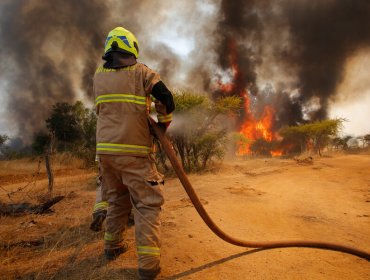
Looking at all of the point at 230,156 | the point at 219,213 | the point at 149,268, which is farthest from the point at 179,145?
the point at 149,268

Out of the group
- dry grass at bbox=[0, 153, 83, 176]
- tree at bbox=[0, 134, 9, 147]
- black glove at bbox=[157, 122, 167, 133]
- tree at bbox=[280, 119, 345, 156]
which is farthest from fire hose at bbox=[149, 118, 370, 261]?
tree at bbox=[0, 134, 9, 147]

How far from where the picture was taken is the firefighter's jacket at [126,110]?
261 centimetres

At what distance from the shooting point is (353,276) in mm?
2439

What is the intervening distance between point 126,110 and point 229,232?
6.77 ft

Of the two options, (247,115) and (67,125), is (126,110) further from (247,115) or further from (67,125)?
(67,125)

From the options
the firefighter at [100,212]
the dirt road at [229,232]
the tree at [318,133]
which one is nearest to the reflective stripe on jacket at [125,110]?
the firefighter at [100,212]

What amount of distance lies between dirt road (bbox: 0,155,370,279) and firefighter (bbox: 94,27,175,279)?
549mm

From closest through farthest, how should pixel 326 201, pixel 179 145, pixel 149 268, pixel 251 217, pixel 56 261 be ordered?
pixel 149 268 → pixel 56 261 → pixel 251 217 → pixel 326 201 → pixel 179 145

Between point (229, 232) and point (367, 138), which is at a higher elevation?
point (367, 138)

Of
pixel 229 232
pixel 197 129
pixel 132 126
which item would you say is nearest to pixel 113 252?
pixel 132 126

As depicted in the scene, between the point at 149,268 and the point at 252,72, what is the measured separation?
26757 millimetres

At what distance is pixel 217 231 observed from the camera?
9.23ft

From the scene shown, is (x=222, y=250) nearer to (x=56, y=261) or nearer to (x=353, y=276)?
(x=353, y=276)

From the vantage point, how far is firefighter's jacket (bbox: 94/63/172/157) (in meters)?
2.61
